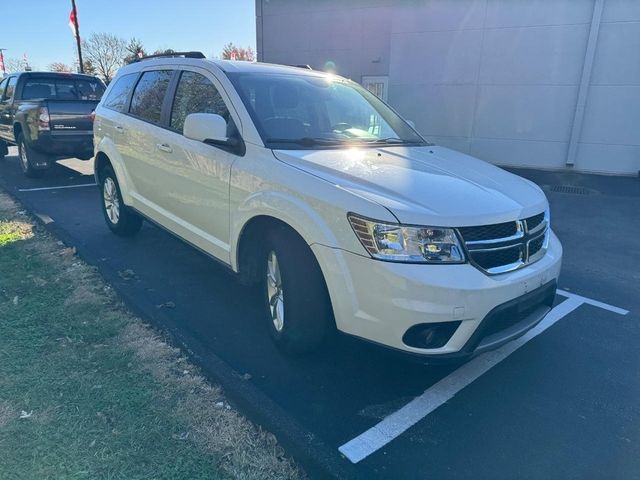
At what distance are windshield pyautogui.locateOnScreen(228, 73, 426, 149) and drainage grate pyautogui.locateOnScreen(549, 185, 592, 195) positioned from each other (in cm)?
A: 657

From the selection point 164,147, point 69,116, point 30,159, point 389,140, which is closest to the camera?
point 389,140

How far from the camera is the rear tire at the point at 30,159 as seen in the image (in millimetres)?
8773

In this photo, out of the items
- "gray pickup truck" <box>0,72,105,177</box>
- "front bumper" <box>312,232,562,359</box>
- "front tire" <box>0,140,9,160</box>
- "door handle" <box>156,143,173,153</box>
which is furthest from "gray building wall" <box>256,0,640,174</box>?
"front bumper" <box>312,232,562,359</box>

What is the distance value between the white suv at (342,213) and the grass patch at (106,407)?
2.37 feet

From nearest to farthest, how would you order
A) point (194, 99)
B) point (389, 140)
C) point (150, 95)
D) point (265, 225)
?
point (265, 225) → point (389, 140) → point (194, 99) → point (150, 95)

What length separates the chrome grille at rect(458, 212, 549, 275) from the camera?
2504 millimetres

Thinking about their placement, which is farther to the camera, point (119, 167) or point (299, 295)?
point (119, 167)

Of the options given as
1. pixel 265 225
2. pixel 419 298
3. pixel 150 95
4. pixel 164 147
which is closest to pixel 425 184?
pixel 419 298

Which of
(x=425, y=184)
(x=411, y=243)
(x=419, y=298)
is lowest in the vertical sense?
(x=419, y=298)

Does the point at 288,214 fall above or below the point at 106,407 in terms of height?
above

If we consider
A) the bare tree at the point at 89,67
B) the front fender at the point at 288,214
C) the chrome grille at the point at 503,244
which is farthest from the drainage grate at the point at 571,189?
the bare tree at the point at 89,67

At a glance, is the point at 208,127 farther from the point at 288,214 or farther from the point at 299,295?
the point at 299,295

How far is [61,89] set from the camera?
9.77 m

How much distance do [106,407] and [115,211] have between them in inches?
136
